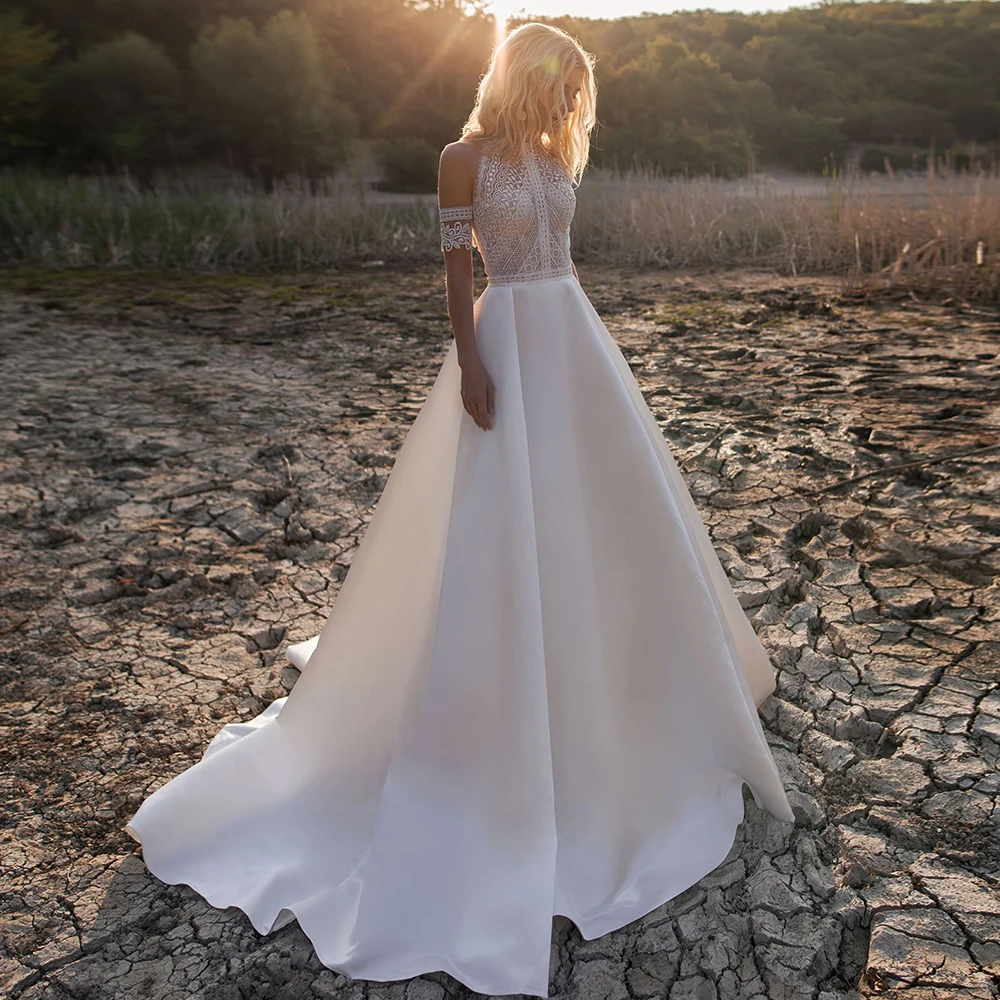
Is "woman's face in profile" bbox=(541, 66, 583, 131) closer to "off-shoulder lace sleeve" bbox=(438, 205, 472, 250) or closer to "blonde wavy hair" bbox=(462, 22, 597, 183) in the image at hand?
"blonde wavy hair" bbox=(462, 22, 597, 183)


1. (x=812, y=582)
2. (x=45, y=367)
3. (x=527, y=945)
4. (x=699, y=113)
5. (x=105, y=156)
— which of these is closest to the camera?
(x=527, y=945)

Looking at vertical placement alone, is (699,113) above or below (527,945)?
above

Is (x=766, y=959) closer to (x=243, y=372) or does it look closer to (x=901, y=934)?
(x=901, y=934)

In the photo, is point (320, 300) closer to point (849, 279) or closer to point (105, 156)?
point (849, 279)

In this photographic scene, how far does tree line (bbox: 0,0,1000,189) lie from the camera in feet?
52.2

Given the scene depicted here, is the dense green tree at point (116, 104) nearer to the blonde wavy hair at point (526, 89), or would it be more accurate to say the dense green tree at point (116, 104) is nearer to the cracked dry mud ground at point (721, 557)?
the cracked dry mud ground at point (721, 557)

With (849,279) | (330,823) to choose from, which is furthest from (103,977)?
(849,279)

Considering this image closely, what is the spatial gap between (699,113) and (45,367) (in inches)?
850

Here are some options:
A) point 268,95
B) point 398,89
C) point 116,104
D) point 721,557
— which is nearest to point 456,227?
point 721,557

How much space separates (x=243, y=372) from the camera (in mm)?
5715

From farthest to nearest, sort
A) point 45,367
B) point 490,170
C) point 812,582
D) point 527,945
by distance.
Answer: point 45,367 < point 812,582 < point 490,170 < point 527,945

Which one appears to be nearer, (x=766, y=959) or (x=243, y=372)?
(x=766, y=959)

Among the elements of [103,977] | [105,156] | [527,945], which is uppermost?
[105,156]

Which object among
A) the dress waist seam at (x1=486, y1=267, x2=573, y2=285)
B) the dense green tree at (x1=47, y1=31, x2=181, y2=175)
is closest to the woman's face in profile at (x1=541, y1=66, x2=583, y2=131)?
the dress waist seam at (x1=486, y1=267, x2=573, y2=285)
